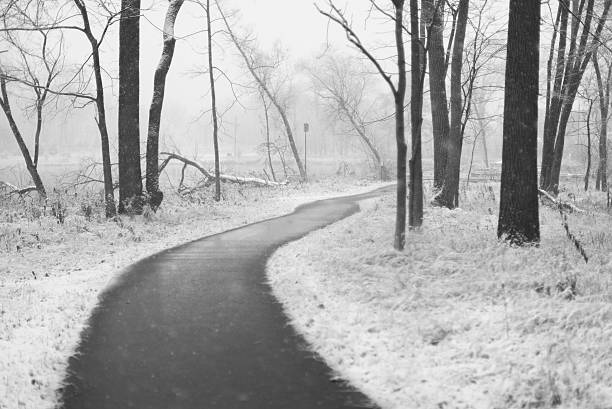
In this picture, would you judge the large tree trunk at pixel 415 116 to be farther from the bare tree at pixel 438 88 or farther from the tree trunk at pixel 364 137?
the tree trunk at pixel 364 137

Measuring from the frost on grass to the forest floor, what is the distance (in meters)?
2.76

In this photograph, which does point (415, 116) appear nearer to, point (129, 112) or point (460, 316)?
point (460, 316)

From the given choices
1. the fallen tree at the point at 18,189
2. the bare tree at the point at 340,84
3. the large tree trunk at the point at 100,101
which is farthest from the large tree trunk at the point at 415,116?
the bare tree at the point at 340,84

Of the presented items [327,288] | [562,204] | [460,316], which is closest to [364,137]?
[562,204]

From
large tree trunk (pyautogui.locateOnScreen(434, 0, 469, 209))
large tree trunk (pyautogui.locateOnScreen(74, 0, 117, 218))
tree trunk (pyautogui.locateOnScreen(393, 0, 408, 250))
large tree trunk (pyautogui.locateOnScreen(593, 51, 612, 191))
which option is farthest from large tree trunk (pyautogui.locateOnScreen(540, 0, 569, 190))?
large tree trunk (pyautogui.locateOnScreen(74, 0, 117, 218))

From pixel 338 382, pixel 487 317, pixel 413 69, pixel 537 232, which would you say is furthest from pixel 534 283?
pixel 413 69

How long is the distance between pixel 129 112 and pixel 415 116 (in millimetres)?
8690

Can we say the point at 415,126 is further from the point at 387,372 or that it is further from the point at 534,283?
the point at 387,372

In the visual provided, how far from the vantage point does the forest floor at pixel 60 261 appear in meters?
4.74

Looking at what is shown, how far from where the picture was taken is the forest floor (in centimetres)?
474

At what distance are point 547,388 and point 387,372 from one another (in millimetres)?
1350

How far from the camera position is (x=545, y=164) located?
1739 cm

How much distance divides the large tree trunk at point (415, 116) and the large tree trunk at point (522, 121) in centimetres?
150

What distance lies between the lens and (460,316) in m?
5.25
